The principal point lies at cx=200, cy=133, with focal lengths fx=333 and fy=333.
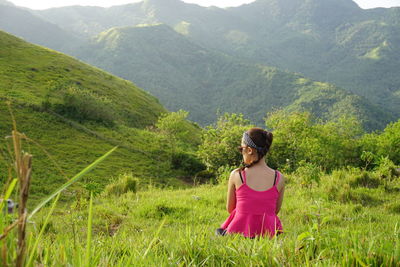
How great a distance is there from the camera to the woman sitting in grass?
14.5 ft

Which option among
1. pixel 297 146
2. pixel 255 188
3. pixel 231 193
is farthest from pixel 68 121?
pixel 255 188

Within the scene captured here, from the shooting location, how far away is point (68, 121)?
5250cm

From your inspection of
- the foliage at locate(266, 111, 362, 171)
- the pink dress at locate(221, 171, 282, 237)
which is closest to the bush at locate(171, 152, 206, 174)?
the foliage at locate(266, 111, 362, 171)

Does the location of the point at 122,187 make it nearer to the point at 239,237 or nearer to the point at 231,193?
the point at 231,193

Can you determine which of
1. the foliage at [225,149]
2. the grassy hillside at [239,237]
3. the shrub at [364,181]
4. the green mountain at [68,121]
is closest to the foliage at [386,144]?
the foliage at [225,149]

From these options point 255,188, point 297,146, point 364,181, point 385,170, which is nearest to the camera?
point 255,188

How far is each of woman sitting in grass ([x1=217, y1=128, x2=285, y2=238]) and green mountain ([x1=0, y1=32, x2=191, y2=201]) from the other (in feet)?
77.8

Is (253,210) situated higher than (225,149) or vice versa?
(253,210)

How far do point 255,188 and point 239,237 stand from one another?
168 cm

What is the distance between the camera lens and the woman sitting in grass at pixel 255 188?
4406mm

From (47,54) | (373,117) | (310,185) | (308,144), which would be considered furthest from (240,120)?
(373,117)

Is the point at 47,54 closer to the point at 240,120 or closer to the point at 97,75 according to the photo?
the point at 97,75

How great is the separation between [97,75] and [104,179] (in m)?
60.0

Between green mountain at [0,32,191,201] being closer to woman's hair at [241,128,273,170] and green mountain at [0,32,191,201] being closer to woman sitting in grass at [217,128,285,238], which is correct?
woman sitting in grass at [217,128,285,238]
